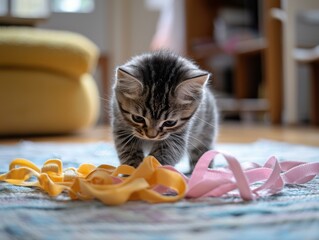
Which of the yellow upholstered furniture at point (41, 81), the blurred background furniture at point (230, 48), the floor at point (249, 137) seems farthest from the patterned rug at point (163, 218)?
the blurred background furniture at point (230, 48)

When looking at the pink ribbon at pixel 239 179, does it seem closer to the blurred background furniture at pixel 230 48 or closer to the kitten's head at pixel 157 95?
the kitten's head at pixel 157 95

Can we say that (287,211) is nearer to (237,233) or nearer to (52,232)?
(237,233)

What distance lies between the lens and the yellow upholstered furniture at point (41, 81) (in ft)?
8.07

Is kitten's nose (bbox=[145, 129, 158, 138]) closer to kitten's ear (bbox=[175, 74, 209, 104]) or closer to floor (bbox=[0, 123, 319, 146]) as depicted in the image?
kitten's ear (bbox=[175, 74, 209, 104])

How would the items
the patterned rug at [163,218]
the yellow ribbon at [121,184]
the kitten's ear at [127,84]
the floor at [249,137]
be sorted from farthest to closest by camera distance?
1. the floor at [249,137]
2. the kitten's ear at [127,84]
3. the yellow ribbon at [121,184]
4. the patterned rug at [163,218]

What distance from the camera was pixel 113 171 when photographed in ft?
3.17

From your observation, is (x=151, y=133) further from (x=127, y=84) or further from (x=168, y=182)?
(x=168, y=182)

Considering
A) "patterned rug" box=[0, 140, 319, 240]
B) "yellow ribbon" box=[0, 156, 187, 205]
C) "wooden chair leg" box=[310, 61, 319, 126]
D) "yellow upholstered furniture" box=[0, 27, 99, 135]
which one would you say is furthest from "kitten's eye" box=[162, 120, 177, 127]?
"wooden chair leg" box=[310, 61, 319, 126]

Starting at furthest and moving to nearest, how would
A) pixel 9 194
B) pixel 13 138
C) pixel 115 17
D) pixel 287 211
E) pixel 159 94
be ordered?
pixel 115 17 → pixel 13 138 → pixel 159 94 → pixel 9 194 → pixel 287 211

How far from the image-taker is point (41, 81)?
254cm

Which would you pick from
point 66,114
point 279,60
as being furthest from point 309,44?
point 66,114

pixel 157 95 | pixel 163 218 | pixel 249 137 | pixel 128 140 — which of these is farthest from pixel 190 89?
pixel 249 137

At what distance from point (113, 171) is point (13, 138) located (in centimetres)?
171

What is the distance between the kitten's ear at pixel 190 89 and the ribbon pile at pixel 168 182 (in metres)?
0.20
